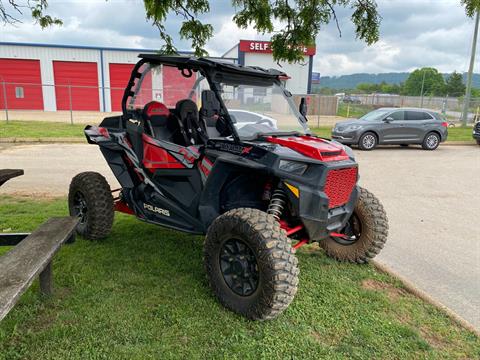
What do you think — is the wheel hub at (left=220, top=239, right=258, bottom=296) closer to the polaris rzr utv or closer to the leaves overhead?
the polaris rzr utv

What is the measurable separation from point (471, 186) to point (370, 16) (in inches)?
233

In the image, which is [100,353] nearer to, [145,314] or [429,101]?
[145,314]

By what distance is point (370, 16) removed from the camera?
512 centimetres

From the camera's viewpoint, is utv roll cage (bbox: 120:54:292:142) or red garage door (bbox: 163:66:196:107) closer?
utv roll cage (bbox: 120:54:292:142)

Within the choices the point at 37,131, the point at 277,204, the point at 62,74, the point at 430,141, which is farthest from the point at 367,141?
the point at 62,74

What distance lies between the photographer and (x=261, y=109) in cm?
424

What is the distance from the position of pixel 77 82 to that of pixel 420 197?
3006 centimetres

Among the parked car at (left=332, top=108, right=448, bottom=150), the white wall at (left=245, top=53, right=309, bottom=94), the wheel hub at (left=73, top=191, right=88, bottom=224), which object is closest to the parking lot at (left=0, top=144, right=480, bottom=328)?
the parked car at (left=332, top=108, right=448, bottom=150)

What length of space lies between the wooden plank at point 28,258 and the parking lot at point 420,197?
3.56m

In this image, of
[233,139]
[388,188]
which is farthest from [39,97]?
[233,139]

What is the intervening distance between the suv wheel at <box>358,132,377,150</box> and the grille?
11.8 m

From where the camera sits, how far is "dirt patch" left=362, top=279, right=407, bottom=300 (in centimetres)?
395

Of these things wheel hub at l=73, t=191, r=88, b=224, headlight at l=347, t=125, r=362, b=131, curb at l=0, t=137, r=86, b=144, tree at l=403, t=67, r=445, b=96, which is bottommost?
curb at l=0, t=137, r=86, b=144

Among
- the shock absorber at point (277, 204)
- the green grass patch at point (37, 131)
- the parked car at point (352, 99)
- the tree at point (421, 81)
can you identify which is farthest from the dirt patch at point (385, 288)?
the tree at point (421, 81)
